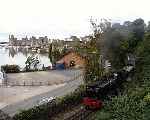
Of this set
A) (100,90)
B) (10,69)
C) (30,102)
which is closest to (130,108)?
(100,90)

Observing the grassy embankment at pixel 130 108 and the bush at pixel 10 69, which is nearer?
the grassy embankment at pixel 130 108

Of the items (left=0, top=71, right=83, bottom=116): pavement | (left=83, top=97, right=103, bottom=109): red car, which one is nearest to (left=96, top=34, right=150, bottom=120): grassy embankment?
(left=83, top=97, right=103, bottom=109): red car

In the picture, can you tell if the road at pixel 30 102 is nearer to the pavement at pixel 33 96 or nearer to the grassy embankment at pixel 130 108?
the pavement at pixel 33 96

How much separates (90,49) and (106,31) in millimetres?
3099

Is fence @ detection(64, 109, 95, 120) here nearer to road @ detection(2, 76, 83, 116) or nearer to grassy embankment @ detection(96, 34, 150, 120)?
grassy embankment @ detection(96, 34, 150, 120)

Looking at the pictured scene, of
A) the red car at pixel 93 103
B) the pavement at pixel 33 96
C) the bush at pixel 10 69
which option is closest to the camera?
the red car at pixel 93 103

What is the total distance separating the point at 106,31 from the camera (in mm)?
38469

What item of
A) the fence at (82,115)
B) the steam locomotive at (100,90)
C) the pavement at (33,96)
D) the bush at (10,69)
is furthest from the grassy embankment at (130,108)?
the bush at (10,69)

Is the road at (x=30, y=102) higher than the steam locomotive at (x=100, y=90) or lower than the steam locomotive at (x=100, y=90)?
lower

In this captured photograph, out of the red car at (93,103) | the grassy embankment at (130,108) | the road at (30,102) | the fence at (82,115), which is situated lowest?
the road at (30,102)

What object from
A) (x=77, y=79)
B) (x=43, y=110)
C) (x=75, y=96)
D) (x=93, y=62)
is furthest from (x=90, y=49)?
(x=43, y=110)

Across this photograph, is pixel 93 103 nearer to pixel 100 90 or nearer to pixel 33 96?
pixel 100 90

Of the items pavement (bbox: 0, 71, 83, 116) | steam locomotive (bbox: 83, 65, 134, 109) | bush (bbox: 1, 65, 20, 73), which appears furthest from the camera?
bush (bbox: 1, 65, 20, 73)

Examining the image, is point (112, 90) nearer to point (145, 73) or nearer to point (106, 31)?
point (145, 73)
